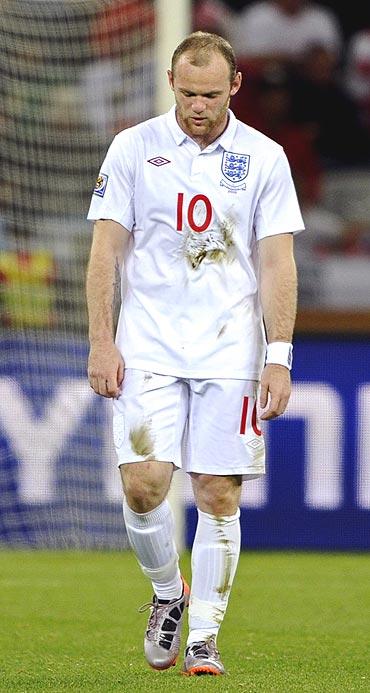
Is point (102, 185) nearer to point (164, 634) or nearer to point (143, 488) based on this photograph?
point (143, 488)

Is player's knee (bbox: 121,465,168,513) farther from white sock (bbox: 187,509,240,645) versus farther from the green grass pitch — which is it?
the green grass pitch

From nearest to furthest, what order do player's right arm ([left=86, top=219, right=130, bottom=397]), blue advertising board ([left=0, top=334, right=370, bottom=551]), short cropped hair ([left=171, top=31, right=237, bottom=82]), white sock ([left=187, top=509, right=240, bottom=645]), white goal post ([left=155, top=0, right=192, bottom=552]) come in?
1. short cropped hair ([left=171, top=31, right=237, bottom=82])
2. player's right arm ([left=86, top=219, right=130, bottom=397])
3. white sock ([left=187, top=509, right=240, bottom=645])
4. white goal post ([left=155, top=0, right=192, bottom=552])
5. blue advertising board ([left=0, top=334, right=370, bottom=551])

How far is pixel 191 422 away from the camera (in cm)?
502

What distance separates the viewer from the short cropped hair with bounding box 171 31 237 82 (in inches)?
189

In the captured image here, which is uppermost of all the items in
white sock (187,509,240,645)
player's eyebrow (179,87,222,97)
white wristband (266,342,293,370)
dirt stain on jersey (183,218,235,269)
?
player's eyebrow (179,87,222,97)

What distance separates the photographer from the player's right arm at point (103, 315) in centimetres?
491

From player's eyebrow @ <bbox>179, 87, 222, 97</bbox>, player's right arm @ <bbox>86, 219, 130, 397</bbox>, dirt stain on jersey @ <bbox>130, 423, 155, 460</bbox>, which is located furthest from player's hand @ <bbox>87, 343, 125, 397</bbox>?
player's eyebrow @ <bbox>179, 87, 222, 97</bbox>

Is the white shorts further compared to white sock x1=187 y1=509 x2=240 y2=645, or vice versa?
white sock x1=187 y1=509 x2=240 y2=645

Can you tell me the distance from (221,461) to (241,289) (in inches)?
21.5

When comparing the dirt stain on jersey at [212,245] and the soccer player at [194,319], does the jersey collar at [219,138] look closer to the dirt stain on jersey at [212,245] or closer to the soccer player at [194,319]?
the soccer player at [194,319]

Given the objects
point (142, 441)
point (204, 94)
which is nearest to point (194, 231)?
point (204, 94)

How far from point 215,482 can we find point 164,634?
525 millimetres

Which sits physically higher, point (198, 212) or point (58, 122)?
point (58, 122)

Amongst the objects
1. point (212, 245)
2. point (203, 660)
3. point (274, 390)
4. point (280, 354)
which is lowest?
point (203, 660)
